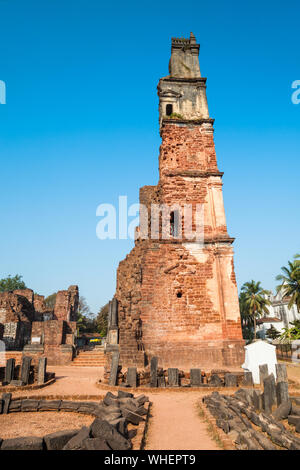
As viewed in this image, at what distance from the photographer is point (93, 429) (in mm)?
3975

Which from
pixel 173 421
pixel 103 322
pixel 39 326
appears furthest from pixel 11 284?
pixel 173 421

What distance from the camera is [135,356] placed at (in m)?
11.4

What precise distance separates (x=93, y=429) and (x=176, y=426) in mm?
2247

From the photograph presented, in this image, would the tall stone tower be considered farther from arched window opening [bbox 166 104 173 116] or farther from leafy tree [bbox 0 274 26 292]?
leafy tree [bbox 0 274 26 292]

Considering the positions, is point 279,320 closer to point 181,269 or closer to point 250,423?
point 181,269

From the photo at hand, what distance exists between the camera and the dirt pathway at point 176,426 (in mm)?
4508

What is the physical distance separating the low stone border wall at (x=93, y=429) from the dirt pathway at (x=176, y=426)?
244 mm

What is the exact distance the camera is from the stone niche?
1791 cm

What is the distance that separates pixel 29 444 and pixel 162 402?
15.4 feet

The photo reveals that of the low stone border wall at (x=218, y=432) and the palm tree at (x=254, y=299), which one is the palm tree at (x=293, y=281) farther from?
the low stone border wall at (x=218, y=432)

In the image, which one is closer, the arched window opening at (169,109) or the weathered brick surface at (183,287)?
the weathered brick surface at (183,287)

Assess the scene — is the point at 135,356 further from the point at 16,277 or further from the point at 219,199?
the point at 16,277

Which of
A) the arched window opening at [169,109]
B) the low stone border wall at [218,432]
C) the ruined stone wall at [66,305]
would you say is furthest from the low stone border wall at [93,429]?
the ruined stone wall at [66,305]
